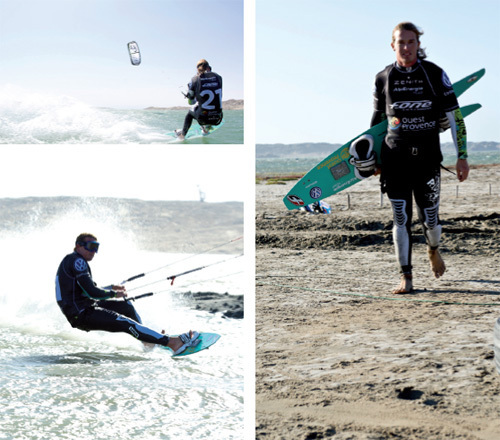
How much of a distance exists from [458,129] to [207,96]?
2659mm

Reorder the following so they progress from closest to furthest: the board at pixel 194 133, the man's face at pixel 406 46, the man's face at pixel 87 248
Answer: the man's face at pixel 406 46
the man's face at pixel 87 248
the board at pixel 194 133

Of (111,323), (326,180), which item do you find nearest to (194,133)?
(326,180)

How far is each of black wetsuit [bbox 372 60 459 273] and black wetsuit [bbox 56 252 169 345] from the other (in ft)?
6.65

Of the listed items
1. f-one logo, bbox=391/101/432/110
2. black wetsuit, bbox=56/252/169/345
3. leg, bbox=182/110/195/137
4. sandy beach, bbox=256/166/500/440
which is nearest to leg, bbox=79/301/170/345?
black wetsuit, bbox=56/252/169/345

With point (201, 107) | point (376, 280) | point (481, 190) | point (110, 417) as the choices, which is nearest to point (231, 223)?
point (481, 190)

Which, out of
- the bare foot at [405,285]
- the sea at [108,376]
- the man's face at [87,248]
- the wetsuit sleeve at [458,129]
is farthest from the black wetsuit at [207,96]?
the bare foot at [405,285]

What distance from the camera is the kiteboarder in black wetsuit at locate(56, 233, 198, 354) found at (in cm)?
407

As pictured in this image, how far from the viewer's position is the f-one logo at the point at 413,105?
11.8 ft

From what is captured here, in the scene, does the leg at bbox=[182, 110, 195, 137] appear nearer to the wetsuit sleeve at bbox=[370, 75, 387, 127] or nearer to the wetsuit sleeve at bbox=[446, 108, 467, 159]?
the wetsuit sleeve at bbox=[370, 75, 387, 127]

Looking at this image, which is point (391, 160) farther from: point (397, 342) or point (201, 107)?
point (201, 107)

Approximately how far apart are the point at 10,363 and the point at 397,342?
2.94 meters

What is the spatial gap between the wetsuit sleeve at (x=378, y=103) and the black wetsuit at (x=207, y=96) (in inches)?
80.7

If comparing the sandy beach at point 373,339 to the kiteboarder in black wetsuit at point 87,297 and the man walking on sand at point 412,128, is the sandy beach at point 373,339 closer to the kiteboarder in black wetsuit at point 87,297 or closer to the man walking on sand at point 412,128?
the man walking on sand at point 412,128

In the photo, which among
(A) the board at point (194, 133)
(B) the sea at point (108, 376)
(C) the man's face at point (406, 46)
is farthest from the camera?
(A) the board at point (194, 133)
